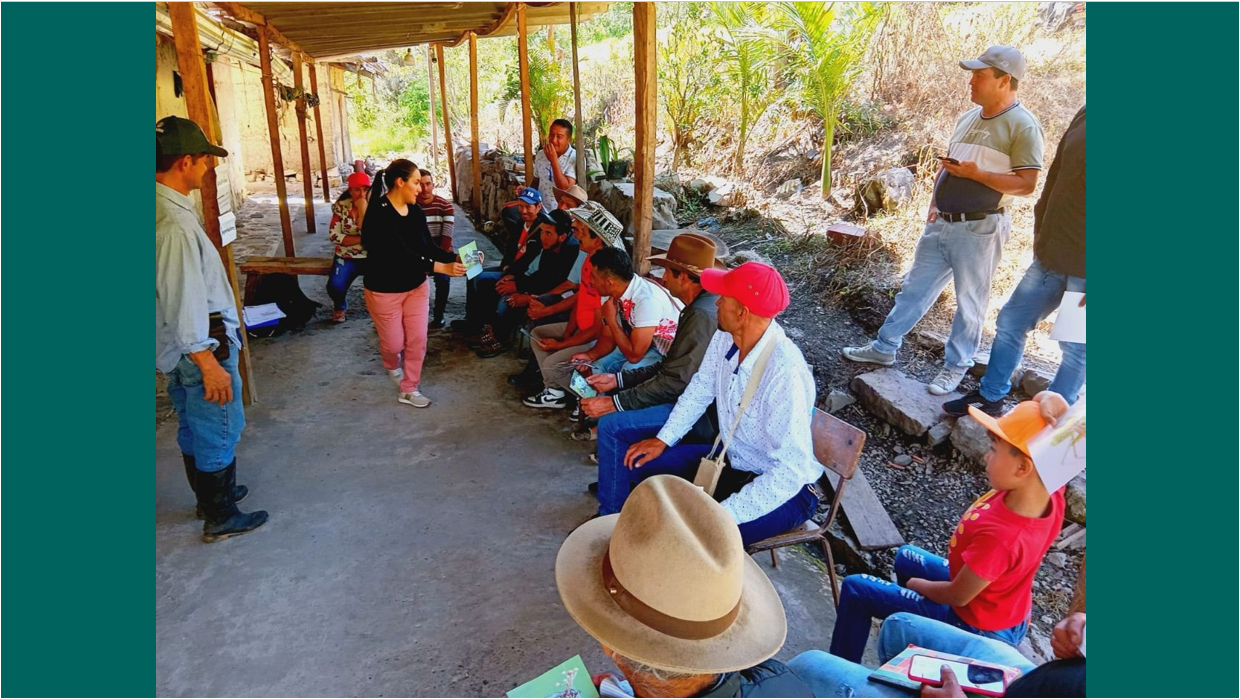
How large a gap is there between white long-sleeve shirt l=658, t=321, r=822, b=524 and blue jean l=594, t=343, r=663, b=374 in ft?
2.81

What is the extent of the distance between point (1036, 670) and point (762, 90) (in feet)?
28.7

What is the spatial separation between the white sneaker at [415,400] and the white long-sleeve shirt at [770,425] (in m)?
2.42

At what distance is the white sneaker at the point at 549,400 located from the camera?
457 cm

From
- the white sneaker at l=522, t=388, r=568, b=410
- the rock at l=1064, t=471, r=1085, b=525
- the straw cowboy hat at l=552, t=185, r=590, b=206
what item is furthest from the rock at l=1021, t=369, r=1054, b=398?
the straw cowboy hat at l=552, t=185, r=590, b=206

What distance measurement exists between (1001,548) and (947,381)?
7.57 feet

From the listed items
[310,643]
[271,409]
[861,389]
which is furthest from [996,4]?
[310,643]

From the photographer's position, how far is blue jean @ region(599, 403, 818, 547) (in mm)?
2686

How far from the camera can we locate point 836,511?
9.59ft

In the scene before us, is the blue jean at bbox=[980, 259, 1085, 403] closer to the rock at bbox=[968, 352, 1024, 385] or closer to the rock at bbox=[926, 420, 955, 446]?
the rock at bbox=[968, 352, 1024, 385]

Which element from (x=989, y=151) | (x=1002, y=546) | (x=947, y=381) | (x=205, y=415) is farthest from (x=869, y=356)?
(x=205, y=415)

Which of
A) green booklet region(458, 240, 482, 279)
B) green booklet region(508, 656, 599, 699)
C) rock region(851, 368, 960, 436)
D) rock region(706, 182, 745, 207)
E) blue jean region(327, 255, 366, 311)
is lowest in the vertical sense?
rock region(851, 368, 960, 436)

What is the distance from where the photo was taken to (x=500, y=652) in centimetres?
256

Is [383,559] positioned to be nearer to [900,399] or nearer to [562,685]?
[562,685]

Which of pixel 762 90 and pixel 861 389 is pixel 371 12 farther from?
pixel 861 389
